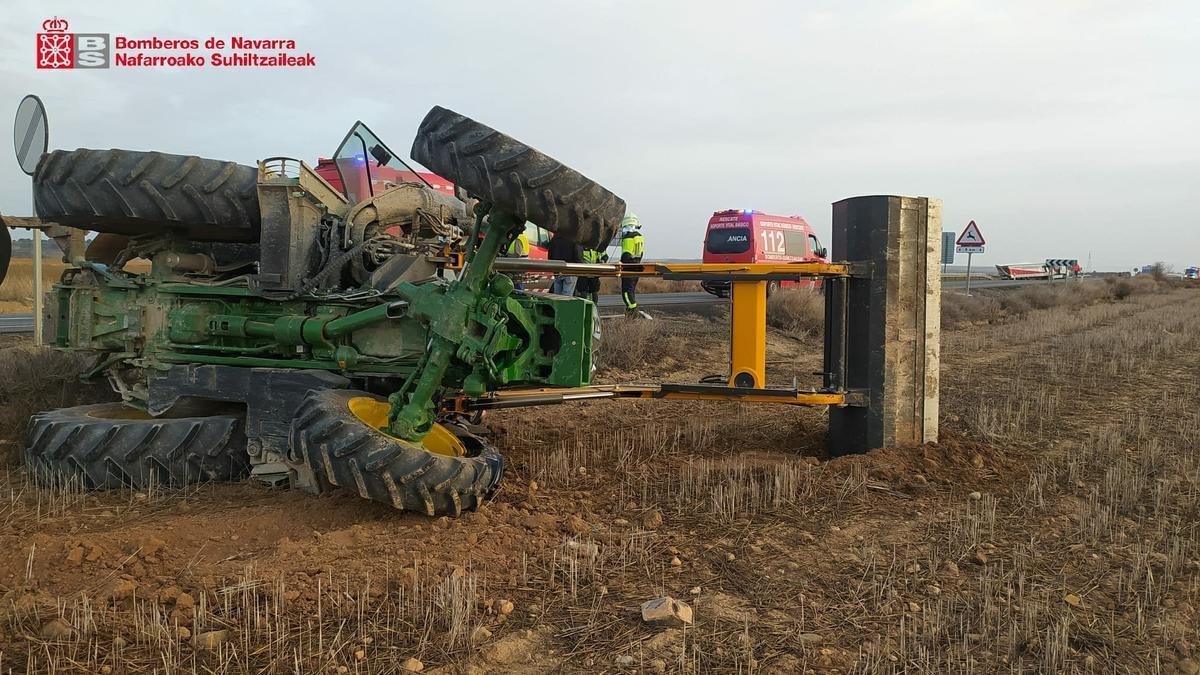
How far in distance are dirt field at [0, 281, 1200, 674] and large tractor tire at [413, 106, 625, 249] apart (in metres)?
1.40

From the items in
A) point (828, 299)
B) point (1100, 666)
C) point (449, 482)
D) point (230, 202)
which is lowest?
point (1100, 666)

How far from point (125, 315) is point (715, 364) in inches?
270

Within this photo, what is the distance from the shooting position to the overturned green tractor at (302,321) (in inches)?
143

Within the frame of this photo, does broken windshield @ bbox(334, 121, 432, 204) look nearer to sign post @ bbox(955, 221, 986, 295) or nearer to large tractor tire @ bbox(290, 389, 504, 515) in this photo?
large tractor tire @ bbox(290, 389, 504, 515)

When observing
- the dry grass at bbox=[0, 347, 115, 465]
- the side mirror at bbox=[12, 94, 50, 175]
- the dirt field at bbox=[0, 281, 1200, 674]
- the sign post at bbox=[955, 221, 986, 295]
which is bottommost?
the dirt field at bbox=[0, 281, 1200, 674]

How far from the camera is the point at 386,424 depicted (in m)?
4.25

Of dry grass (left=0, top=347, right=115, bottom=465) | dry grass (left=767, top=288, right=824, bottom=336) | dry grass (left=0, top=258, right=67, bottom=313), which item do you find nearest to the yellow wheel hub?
dry grass (left=0, top=347, right=115, bottom=465)

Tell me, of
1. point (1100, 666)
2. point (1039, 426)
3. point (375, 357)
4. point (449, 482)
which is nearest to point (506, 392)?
point (375, 357)

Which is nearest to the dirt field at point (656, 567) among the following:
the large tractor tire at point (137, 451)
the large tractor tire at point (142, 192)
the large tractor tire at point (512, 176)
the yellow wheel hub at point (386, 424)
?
the large tractor tire at point (137, 451)

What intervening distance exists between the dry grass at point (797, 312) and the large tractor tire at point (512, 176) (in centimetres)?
1061

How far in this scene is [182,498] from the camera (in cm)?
434

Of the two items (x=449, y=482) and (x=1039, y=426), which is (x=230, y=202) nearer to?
(x=449, y=482)

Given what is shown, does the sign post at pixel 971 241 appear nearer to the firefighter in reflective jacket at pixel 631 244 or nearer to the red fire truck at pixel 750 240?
the red fire truck at pixel 750 240

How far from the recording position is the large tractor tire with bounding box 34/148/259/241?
4.64 meters
